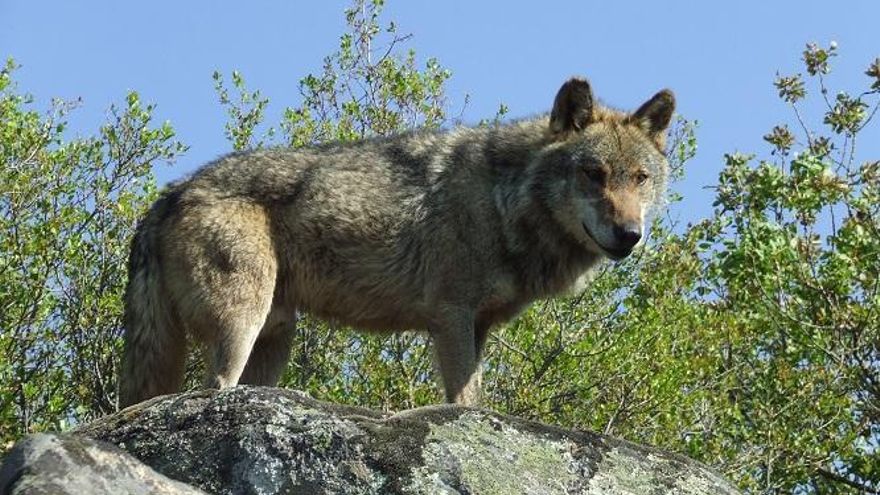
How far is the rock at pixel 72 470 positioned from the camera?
5.04 meters

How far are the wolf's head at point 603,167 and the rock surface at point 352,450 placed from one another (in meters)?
2.65

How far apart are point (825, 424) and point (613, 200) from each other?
5.67 meters

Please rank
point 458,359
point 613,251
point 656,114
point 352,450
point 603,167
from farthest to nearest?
point 656,114, point 603,167, point 613,251, point 458,359, point 352,450

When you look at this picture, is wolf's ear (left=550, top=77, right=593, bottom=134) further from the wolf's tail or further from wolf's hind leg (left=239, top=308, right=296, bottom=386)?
the wolf's tail

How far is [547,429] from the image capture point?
6.71m

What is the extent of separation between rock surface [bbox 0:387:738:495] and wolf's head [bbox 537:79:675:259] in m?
2.65

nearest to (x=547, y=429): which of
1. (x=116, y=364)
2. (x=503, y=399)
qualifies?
(x=503, y=399)

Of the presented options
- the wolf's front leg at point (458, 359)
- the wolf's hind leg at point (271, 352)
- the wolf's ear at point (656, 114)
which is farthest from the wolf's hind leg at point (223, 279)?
the wolf's ear at point (656, 114)

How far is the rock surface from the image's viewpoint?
6082 millimetres

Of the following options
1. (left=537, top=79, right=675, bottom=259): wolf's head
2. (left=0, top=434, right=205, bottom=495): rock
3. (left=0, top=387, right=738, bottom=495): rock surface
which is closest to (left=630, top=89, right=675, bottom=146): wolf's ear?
(left=537, top=79, right=675, bottom=259): wolf's head

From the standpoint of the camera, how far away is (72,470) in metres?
5.13

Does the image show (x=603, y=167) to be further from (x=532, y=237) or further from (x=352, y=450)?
(x=352, y=450)

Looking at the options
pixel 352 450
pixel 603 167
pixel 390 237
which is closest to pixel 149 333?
pixel 390 237

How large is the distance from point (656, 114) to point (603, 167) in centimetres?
75
